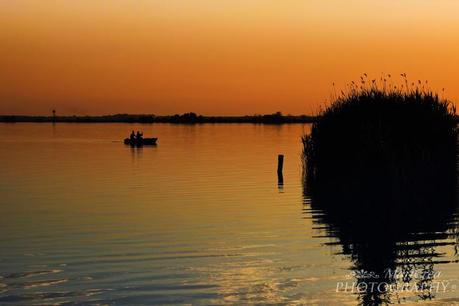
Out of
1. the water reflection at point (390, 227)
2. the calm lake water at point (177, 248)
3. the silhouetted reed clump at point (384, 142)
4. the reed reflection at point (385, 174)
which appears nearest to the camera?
the calm lake water at point (177, 248)

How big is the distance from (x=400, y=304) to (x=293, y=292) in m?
1.86

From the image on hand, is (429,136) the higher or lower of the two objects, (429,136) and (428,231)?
the higher

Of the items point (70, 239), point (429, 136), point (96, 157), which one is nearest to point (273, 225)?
point (70, 239)

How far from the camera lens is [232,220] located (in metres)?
22.8

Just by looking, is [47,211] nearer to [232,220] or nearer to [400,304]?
[232,220]

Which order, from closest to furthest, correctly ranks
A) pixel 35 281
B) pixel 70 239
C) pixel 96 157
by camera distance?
pixel 35 281 → pixel 70 239 → pixel 96 157

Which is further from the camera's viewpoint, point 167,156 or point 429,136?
point 167,156

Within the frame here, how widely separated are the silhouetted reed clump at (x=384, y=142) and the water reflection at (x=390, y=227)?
105 millimetres

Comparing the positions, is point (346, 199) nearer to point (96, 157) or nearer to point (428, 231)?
point (428, 231)

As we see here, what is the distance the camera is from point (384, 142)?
30.7 m

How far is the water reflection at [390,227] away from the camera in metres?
13.9

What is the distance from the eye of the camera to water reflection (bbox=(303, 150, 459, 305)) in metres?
13.9

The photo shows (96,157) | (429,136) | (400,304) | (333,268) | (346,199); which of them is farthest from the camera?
(96,157)

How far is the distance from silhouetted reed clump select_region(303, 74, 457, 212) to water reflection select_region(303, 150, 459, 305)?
0.11 metres
